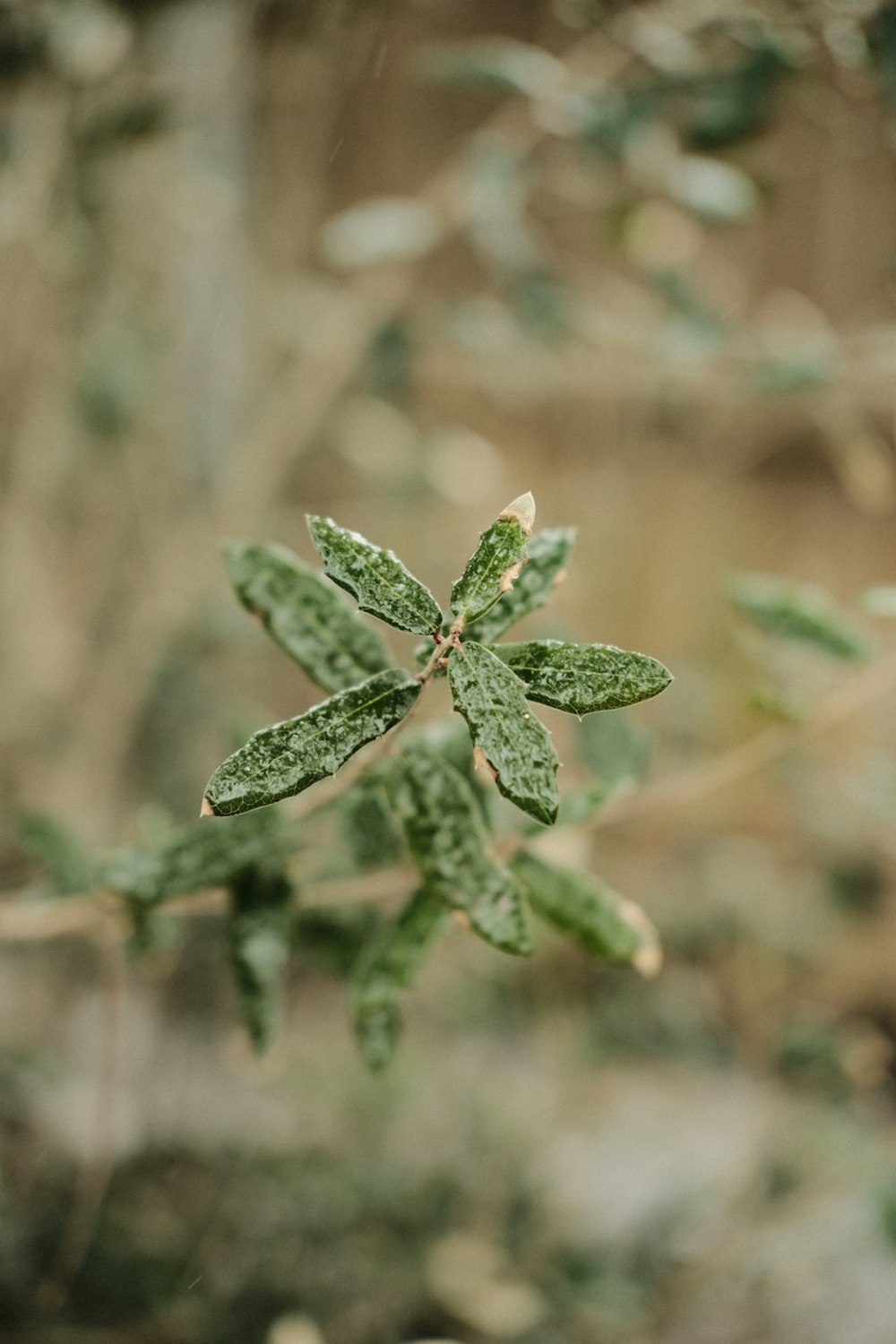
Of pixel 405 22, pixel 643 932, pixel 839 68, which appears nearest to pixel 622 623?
pixel 839 68

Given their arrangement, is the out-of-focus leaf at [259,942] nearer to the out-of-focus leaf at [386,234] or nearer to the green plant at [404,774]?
the green plant at [404,774]

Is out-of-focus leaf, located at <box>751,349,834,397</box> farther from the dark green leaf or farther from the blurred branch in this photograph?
the dark green leaf

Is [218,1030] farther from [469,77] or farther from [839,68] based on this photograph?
[839,68]

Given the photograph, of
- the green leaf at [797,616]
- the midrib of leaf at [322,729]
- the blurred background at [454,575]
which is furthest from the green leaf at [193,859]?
the green leaf at [797,616]

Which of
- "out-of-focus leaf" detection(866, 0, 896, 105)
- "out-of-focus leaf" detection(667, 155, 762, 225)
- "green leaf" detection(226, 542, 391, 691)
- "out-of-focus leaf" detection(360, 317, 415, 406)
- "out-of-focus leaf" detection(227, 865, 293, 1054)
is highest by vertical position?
"out-of-focus leaf" detection(360, 317, 415, 406)

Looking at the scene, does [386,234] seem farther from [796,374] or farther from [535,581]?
[535,581]

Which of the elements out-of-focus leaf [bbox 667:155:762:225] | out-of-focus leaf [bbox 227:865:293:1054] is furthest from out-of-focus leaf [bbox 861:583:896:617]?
out-of-focus leaf [bbox 667:155:762:225]
